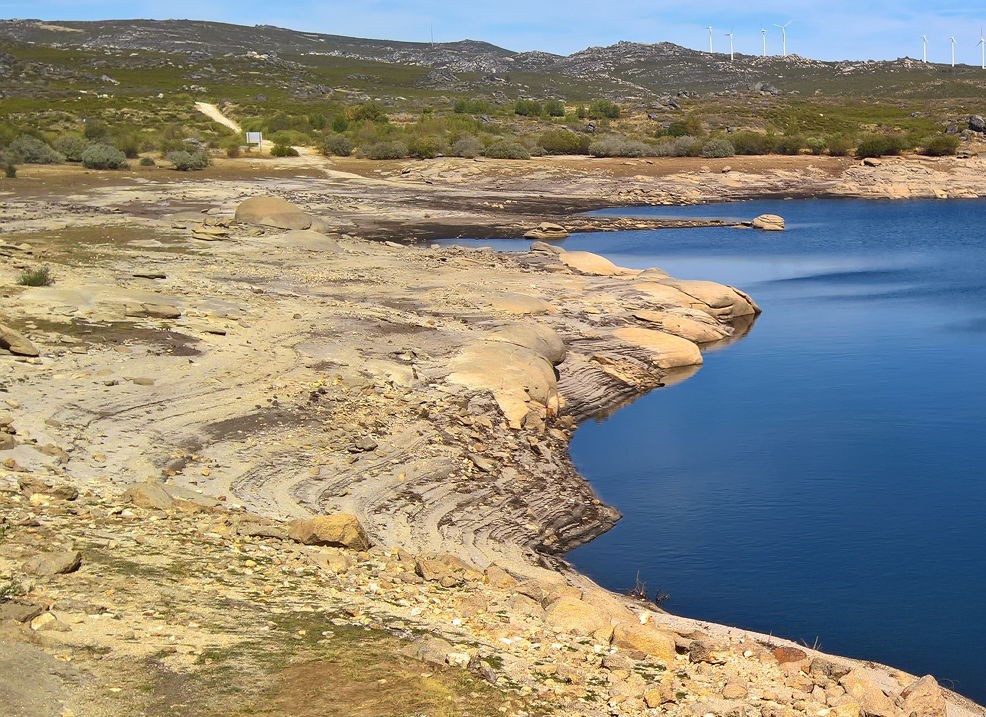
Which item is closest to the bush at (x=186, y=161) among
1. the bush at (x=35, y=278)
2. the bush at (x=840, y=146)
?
the bush at (x=35, y=278)

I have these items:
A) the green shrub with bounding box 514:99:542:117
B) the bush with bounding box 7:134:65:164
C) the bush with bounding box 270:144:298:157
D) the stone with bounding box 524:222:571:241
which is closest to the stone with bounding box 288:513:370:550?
the stone with bounding box 524:222:571:241

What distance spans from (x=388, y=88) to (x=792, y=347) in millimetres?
90988

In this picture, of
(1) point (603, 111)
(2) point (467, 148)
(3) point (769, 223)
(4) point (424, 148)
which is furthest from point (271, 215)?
(1) point (603, 111)

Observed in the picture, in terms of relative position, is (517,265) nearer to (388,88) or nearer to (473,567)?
(473,567)

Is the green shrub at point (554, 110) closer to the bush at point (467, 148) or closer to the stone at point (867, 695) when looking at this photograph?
the bush at point (467, 148)

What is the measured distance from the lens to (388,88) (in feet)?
367

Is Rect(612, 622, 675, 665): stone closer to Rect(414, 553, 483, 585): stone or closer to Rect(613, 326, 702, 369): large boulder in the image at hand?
Rect(414, 553, 483, 585): stone

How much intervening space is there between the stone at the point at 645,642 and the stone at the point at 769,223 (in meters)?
36.0

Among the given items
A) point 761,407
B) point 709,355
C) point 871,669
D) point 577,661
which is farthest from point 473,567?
point 709,355

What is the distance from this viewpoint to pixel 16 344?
16453 millimetres

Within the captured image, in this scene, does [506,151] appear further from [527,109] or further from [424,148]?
[527,109]

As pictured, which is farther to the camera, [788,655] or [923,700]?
[788,655]

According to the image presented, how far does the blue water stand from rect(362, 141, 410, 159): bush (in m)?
30.7

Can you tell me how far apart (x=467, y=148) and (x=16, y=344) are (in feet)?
147
